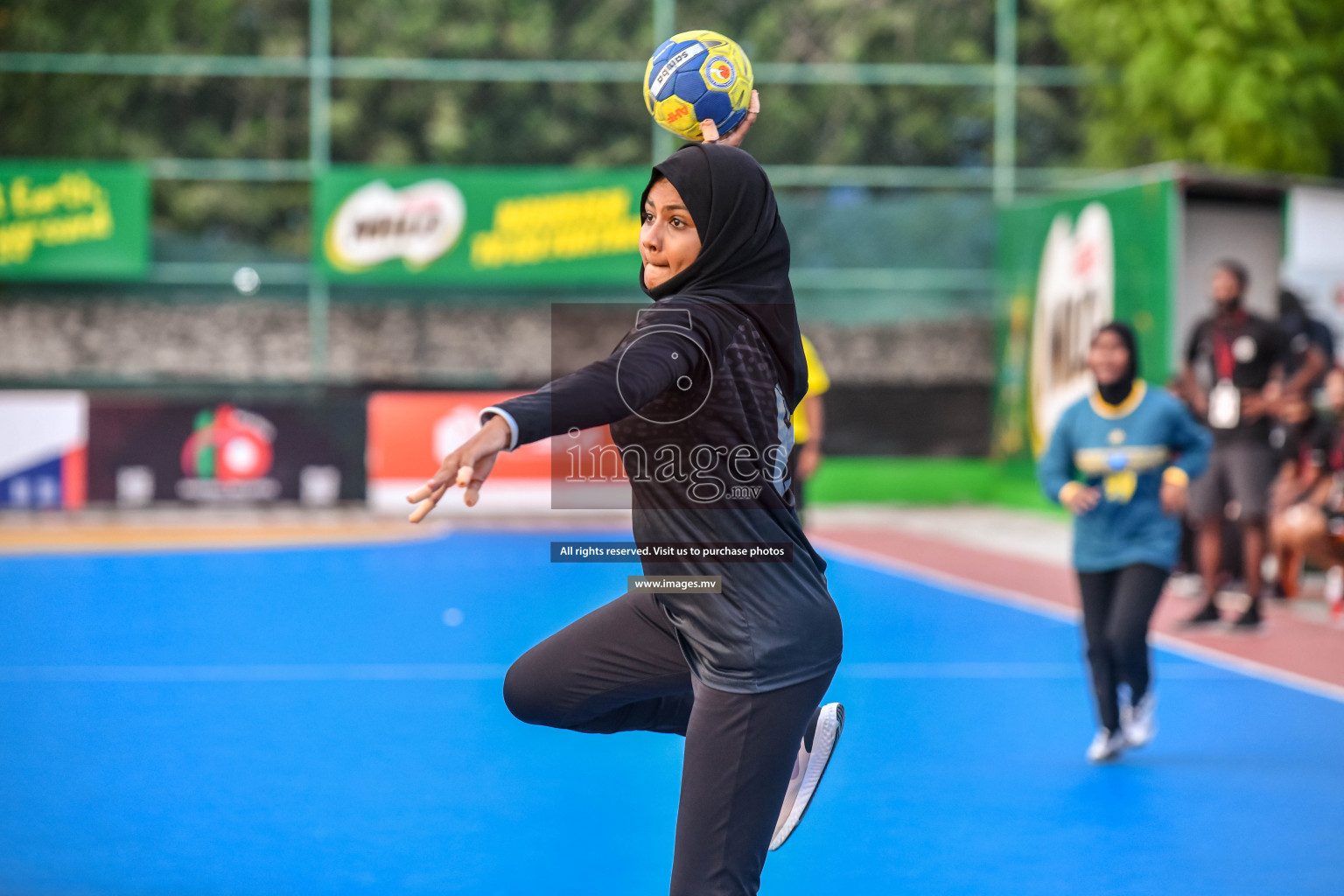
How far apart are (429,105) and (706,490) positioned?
21.7 metres

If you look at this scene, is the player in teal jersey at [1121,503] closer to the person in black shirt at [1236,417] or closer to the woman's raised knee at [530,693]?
the woman's raised knee at [530,693]

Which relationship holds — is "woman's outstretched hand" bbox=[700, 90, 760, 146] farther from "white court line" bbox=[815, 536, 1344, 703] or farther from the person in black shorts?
the person in black shorts

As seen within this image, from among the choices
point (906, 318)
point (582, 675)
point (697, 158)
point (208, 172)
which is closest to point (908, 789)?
point (582, 675)

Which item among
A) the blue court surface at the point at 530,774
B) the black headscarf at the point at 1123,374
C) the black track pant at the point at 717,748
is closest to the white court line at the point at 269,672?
the blue court surface at the point at 530,774

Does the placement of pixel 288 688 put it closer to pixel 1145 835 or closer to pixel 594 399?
pixel 1145 835

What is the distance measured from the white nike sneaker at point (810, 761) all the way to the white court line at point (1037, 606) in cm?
529

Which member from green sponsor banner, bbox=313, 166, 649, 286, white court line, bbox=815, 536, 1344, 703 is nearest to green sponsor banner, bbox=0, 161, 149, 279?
green sponsor banner, bbox=313, 166, 649, 286

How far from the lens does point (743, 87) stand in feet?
12.5

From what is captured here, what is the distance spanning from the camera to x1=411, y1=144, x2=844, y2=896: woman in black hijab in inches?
120

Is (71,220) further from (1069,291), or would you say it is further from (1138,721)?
(1138,721)

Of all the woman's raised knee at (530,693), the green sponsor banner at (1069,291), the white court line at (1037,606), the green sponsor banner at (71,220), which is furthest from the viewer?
the green sponsor banner at (71,220)

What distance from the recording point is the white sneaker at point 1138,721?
6.71m

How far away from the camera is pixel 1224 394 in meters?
11.3

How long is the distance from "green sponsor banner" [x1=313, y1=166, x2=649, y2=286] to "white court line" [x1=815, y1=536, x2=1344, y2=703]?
253 inches
